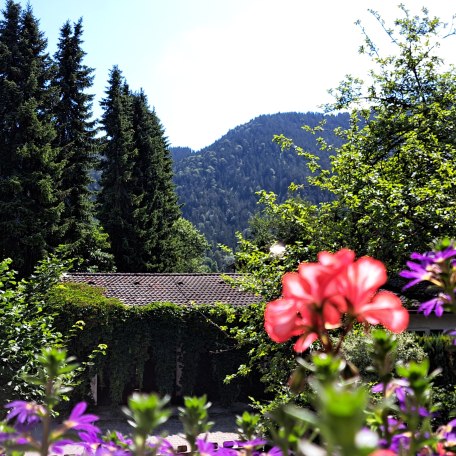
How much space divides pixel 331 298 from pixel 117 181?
31.6m

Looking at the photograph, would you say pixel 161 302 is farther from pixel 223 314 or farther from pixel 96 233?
pixel 96 233

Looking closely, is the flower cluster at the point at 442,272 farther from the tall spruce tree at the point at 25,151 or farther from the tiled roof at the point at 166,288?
the tall spruce tree at the point at 25,151

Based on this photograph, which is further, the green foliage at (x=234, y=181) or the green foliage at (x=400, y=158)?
the green foliage at (x=234, y=181)

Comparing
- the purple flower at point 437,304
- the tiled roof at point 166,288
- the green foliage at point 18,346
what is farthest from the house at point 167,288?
the purple flower at point 437,304

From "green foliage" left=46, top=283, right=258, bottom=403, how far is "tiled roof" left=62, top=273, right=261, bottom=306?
109 centimetres

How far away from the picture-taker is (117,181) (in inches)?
1249

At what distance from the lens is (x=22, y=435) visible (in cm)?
86

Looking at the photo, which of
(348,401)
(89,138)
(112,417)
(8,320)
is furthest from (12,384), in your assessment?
(89,138)

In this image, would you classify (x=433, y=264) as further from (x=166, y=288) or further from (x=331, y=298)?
(x=166, y=288)

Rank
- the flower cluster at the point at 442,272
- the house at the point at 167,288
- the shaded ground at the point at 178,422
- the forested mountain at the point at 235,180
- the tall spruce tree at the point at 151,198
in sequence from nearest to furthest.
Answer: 1. the flower cluster at the point at 442,272
2. the shaded ground at the point at 178,422
3. the house at the point at 167,288
4. the tall spruce tree at the point at 151,198
5. the forested mountain at the point at 235,180

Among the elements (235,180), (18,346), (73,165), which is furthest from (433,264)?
(235,180)

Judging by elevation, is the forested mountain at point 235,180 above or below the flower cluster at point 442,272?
above

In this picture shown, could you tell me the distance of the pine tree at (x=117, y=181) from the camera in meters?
31.0

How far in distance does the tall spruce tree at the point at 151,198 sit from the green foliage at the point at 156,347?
13.1 metres
